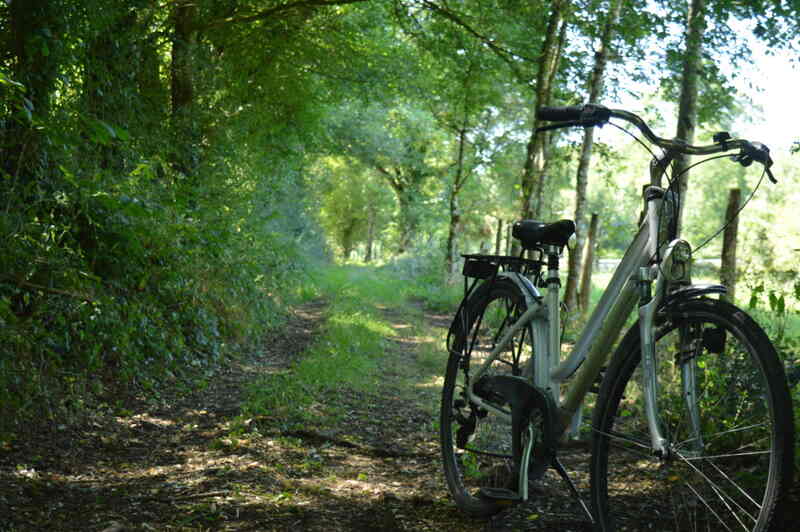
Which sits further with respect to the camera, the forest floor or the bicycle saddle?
the forest floor

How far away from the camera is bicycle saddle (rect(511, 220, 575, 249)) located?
313 cm

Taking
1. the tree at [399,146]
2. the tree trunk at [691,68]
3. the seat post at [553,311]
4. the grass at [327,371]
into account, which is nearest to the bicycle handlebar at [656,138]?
the seat post at [553,311]

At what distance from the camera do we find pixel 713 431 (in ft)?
9.02

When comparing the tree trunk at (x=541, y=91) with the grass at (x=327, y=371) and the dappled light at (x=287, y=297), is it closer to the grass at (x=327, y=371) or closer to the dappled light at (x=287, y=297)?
the dappled light at (x=287, y=297)

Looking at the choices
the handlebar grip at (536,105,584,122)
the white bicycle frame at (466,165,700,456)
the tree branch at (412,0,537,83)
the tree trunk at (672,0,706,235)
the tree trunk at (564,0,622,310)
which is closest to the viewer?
the white bicycle frame at (466,165,700,456)

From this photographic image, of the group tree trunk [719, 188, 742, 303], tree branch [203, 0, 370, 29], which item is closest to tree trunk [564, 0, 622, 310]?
tree trunk [719, 188, 742, 303]

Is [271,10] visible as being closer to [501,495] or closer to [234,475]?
[234,475]

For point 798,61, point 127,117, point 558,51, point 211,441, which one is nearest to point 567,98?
point 558,51

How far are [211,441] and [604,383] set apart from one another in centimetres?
298

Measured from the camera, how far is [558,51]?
32.6ft

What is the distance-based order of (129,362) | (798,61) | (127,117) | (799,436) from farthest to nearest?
(798,61) < (127,117) < (129,362) < (799,436)

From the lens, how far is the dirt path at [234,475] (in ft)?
10.8

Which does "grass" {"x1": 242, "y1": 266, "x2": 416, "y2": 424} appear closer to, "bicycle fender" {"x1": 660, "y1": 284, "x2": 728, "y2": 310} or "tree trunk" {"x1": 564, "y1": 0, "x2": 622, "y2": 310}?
"tree trunk" {"x1": 564, "y1": 0, "x2": 622, "y2": 310}

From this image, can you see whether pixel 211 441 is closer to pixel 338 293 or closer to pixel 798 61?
pixel 798 61
